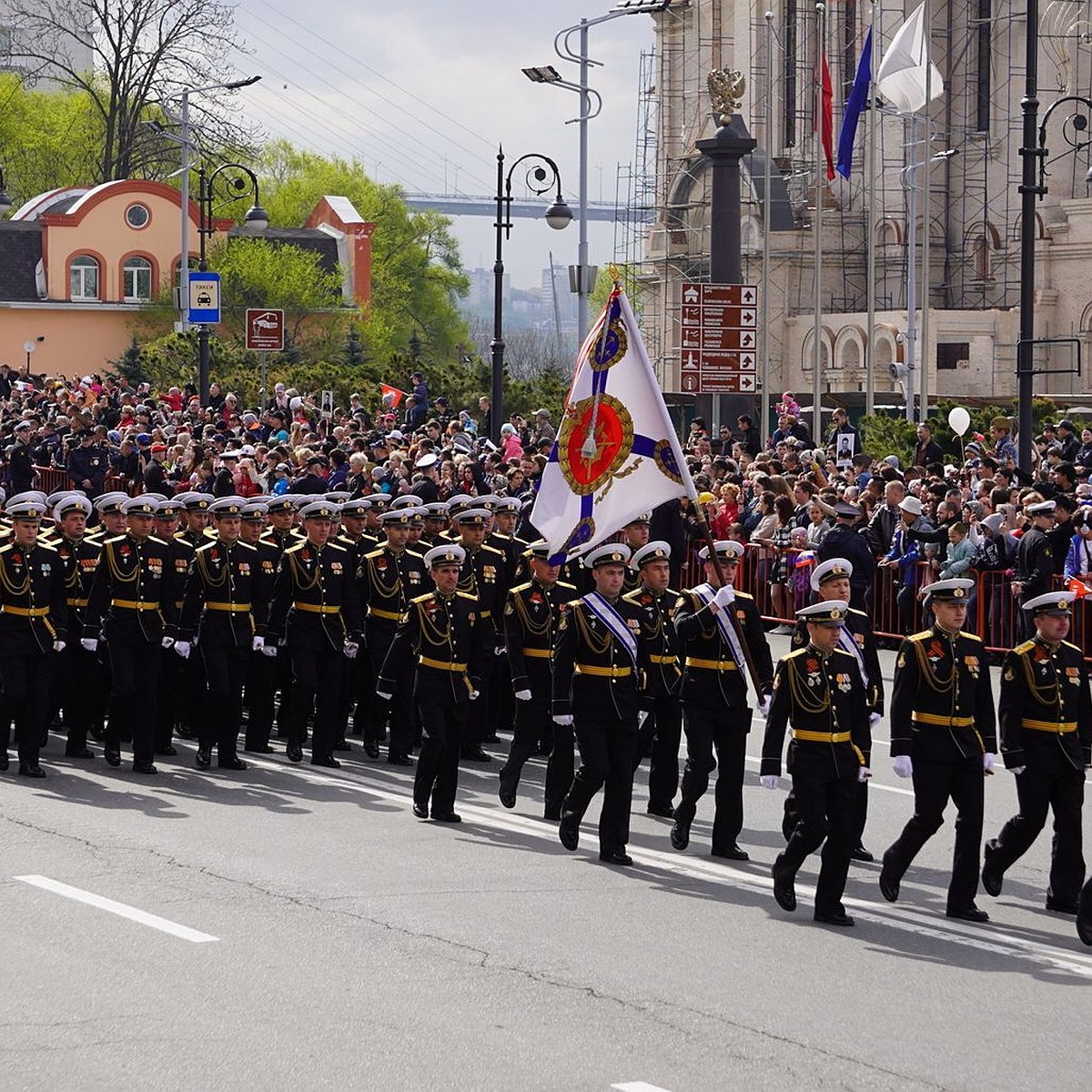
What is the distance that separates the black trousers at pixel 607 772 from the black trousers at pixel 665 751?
104cm

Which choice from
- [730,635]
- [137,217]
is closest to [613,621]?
[730,635]

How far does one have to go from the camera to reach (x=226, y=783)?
567 inches

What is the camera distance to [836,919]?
10.4 meters

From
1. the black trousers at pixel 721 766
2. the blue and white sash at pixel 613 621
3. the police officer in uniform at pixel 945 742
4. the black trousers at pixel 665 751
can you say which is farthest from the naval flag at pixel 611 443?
the police officer in uniform at pixel 945 742

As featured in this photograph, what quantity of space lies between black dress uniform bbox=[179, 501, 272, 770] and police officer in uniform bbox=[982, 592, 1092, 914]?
6.27 metres

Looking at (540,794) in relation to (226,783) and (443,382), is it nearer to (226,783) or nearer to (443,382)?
(226,783)

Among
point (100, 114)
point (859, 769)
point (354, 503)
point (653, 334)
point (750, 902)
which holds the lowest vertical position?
point (750, 902)

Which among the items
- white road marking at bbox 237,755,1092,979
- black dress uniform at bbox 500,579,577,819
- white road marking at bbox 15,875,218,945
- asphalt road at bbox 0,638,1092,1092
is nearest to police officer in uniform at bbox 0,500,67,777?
asphalt road at bbox 0,638,1092,1092

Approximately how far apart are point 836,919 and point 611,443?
353 cm

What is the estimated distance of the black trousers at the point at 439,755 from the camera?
42.4 feet

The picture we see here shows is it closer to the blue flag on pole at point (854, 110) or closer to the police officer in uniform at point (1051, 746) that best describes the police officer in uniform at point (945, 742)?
the police officer in uniform at point (1051, 746)

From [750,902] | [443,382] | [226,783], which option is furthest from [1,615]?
[443,382]

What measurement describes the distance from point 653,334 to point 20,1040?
5779cm

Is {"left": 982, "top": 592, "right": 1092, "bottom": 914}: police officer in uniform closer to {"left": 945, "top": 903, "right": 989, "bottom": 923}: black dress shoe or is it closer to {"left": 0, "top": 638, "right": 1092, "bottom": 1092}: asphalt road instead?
{"left": 0, "top": 638, "right": 1092, "bottom": 1092}: asphalt road
